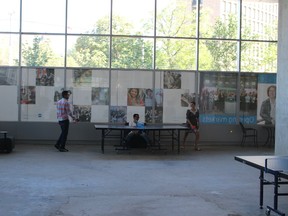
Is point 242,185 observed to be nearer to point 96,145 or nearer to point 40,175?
point 40,175

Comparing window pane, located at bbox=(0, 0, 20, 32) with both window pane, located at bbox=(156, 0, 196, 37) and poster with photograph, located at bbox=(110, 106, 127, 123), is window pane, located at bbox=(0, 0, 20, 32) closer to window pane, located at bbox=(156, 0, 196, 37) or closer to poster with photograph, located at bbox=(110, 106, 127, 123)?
poster with photograph, located at bbox=(110, 106, 127, 123)

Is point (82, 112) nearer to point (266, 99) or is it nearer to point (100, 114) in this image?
point (100, 114)

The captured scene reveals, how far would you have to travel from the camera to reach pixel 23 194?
306 inches

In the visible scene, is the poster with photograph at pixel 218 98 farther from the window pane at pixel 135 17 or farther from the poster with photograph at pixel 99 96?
the poster with photograph at pixel 99 96

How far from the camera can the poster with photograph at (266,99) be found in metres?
16.7

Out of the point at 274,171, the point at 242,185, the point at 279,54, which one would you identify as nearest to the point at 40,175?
the point at 242,185

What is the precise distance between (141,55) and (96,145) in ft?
11.2

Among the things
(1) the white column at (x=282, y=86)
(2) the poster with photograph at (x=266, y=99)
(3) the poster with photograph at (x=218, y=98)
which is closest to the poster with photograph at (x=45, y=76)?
(3) the poster with photograph at (x=218, y=98)

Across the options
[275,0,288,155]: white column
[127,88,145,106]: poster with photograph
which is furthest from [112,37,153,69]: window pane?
[275,0,288,155]: white column

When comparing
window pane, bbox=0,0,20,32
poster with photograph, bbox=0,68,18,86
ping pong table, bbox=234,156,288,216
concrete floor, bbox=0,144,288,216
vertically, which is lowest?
concrete floor, bbox=0,144,288,216

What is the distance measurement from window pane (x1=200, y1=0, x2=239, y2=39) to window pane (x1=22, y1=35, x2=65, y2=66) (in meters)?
4.91

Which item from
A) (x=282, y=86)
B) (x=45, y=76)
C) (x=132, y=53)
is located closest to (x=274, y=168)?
(x=282, y=86)

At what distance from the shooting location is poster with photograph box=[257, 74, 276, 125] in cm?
1672

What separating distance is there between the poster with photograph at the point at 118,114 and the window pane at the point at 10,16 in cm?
419
